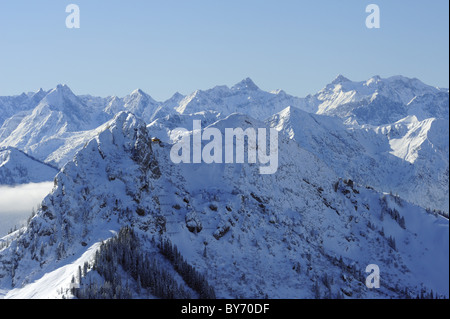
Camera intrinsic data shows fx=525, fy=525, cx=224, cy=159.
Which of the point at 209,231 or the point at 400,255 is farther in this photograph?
the point at 400,255

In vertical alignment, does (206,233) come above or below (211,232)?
below

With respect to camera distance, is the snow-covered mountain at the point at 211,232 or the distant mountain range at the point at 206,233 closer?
the distant mountain range at the point at 206,233

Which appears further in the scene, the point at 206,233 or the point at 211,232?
the point at 211,232

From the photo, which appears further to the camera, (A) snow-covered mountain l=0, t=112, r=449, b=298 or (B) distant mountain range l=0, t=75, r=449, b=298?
(A) snow-covered mountain l=0, t=112, r=449, b=298
